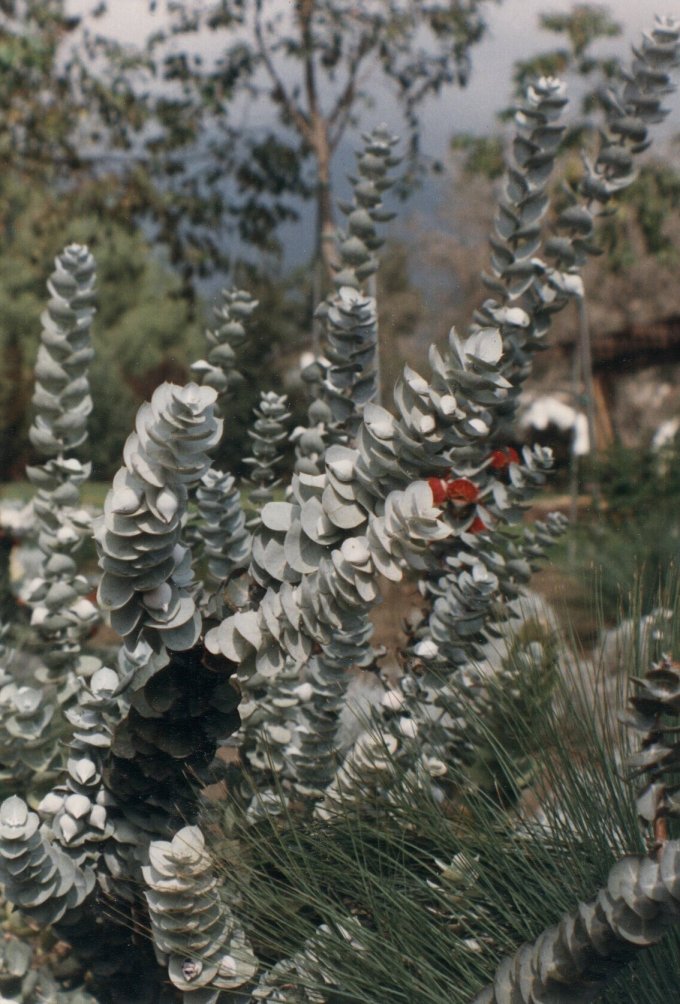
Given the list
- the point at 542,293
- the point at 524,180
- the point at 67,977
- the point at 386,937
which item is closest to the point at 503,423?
the point at 542,293

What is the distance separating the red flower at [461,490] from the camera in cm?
167

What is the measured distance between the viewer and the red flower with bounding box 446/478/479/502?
65.7 inches

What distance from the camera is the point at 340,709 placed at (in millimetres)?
1551

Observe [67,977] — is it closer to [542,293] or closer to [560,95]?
[542,293]

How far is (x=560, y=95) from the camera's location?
174 cm

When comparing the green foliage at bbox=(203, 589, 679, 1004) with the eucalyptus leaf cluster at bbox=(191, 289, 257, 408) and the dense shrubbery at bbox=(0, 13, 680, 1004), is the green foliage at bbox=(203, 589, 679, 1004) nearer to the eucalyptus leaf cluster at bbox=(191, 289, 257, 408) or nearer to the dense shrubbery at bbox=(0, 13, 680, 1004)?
the dense shrubbery at bbox=(0, 13, 680, 1004)

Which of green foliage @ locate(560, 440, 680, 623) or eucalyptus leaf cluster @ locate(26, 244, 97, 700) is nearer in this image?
eucalyptus leaf cluster @ locate(26, 244, 97, 700)

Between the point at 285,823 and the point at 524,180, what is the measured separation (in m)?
1.10

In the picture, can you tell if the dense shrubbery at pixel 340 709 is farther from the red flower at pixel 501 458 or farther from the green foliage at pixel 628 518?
the green foliage at pixel 628 518

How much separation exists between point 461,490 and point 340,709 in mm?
393

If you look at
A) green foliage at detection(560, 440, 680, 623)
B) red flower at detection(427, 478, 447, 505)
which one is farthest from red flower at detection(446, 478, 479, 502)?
green foliage at detection(560, 440, 680, 623)

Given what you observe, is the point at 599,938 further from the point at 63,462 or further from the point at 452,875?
the point at 63,462

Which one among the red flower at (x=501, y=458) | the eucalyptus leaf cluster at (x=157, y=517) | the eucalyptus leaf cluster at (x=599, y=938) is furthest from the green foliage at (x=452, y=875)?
the red flower at (x=501, y=458)

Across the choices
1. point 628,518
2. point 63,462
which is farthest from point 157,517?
point 628,518
